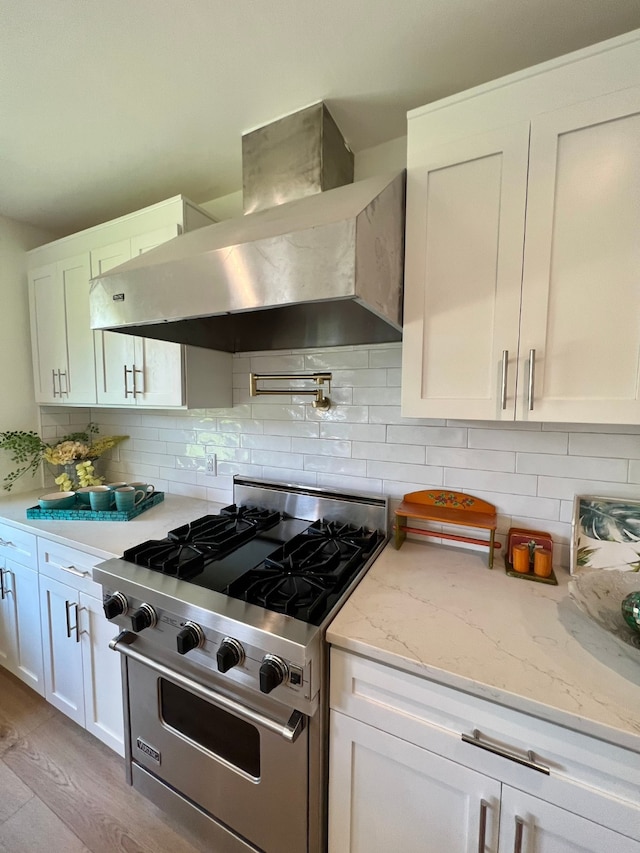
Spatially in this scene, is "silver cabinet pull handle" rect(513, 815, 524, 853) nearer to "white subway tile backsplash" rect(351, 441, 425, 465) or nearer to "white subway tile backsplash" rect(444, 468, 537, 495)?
"white subway tile backsplash" rect(444, 468, 537, 495)

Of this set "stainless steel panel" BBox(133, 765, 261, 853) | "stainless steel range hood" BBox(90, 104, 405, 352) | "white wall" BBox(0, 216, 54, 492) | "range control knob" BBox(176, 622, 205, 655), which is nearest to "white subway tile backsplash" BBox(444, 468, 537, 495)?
"stainless steel range hood" BBox(90, 104, 405, 352)

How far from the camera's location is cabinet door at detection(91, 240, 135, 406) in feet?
5.58

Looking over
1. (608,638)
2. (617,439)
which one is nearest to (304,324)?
(617,439)

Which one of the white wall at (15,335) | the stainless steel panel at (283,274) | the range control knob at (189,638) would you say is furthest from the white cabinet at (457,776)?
the white wall at (15,335)

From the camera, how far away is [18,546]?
5.50ft

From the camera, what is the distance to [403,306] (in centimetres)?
110

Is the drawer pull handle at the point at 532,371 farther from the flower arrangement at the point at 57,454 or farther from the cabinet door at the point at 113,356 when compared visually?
the flower arrangement at the point at 57,454

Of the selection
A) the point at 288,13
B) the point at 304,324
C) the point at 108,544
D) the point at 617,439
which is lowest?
the point at 108,544

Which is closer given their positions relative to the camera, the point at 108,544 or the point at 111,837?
the point at 111,837

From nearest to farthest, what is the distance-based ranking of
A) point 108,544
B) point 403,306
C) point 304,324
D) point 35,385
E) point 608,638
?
point 608,638, point 403,306, point 304,324, point 108,544, point 35,385

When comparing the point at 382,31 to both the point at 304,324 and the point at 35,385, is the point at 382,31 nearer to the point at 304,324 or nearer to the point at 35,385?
the point at 304,324

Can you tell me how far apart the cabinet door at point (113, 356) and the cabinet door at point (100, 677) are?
943 millimetres

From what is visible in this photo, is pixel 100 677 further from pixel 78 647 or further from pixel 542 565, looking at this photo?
pixel 542 565

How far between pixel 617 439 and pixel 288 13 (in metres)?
1.56
